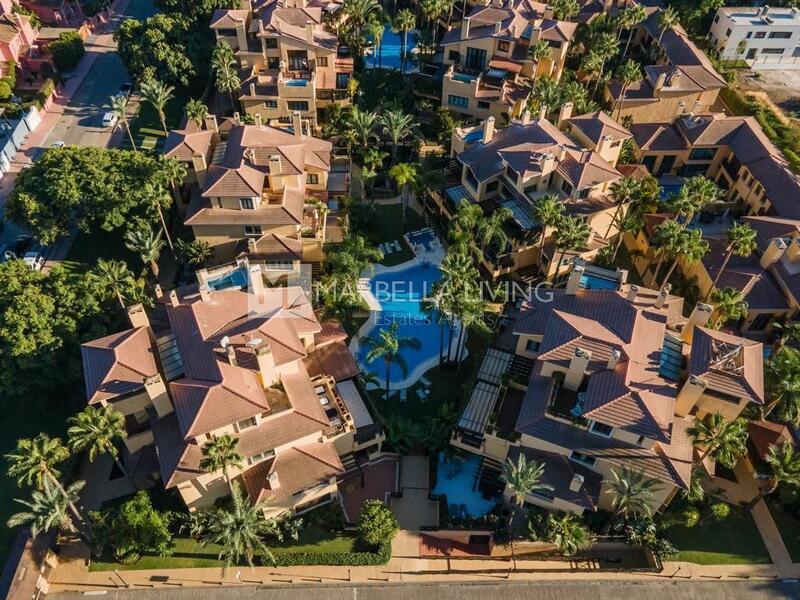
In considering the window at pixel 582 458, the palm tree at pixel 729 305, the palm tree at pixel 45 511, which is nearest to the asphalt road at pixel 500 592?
the palm tree at pixel 45 511

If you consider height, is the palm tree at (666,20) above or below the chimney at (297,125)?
above

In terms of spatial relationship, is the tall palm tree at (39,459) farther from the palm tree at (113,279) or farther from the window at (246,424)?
the palm tree at (113,279)

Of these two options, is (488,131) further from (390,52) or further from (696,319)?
(390,52)

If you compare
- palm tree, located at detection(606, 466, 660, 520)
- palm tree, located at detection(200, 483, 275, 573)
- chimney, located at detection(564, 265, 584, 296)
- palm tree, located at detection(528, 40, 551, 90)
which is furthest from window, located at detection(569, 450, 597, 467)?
palm tree, located at detection(528, 40, 551, 90)

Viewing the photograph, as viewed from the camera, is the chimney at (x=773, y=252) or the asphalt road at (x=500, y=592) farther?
the chimney at (x=773, y=252)

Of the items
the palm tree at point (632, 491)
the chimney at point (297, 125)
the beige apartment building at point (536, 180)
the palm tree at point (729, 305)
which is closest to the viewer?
the palm tree at point (632, 491)

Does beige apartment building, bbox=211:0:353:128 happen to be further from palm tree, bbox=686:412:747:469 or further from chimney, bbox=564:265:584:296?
palm tree, bbox=686:412:747:469

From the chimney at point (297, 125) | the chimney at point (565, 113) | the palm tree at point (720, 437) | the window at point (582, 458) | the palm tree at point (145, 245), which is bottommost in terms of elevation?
the window at point (582, 458)
